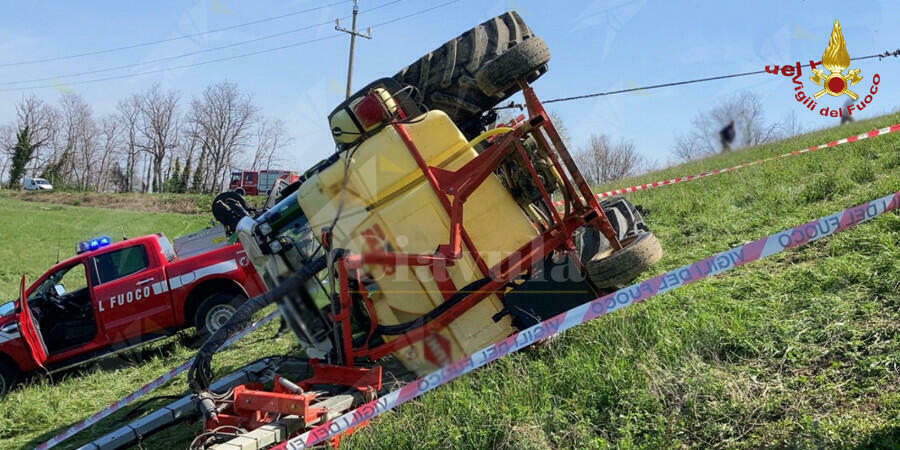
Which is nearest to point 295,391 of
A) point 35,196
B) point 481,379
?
point 481,379

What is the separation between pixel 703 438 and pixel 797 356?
84 centimetres

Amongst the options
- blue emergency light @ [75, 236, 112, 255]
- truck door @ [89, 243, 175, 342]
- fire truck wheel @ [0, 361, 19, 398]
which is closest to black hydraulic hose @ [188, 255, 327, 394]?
truck door @ [89, 243, 175, 342]

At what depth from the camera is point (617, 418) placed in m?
3.41

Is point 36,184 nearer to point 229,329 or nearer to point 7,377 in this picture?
point 7,377

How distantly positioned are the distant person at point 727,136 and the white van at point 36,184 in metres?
51.8

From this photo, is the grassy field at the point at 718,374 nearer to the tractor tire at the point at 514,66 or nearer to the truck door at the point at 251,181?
the tractor tire at the point at 514,66

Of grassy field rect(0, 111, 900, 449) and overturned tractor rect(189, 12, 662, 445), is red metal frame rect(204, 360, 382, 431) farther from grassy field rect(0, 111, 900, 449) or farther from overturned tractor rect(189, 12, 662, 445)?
grassy field rect(0, 111, 900, 449)

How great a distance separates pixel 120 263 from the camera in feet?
27.8

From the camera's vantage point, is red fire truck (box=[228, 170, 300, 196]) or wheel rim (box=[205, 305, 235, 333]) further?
red fire truck (box=[228, 170, 300, 196])

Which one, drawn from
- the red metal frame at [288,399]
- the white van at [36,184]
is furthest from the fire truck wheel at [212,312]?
the white van at [36,184]

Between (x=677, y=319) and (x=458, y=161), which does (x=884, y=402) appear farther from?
(x=458, y=161)

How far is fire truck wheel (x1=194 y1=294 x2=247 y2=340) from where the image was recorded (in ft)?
27.1

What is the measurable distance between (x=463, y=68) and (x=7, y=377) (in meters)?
7.21

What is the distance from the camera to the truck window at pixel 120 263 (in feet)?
27.6
